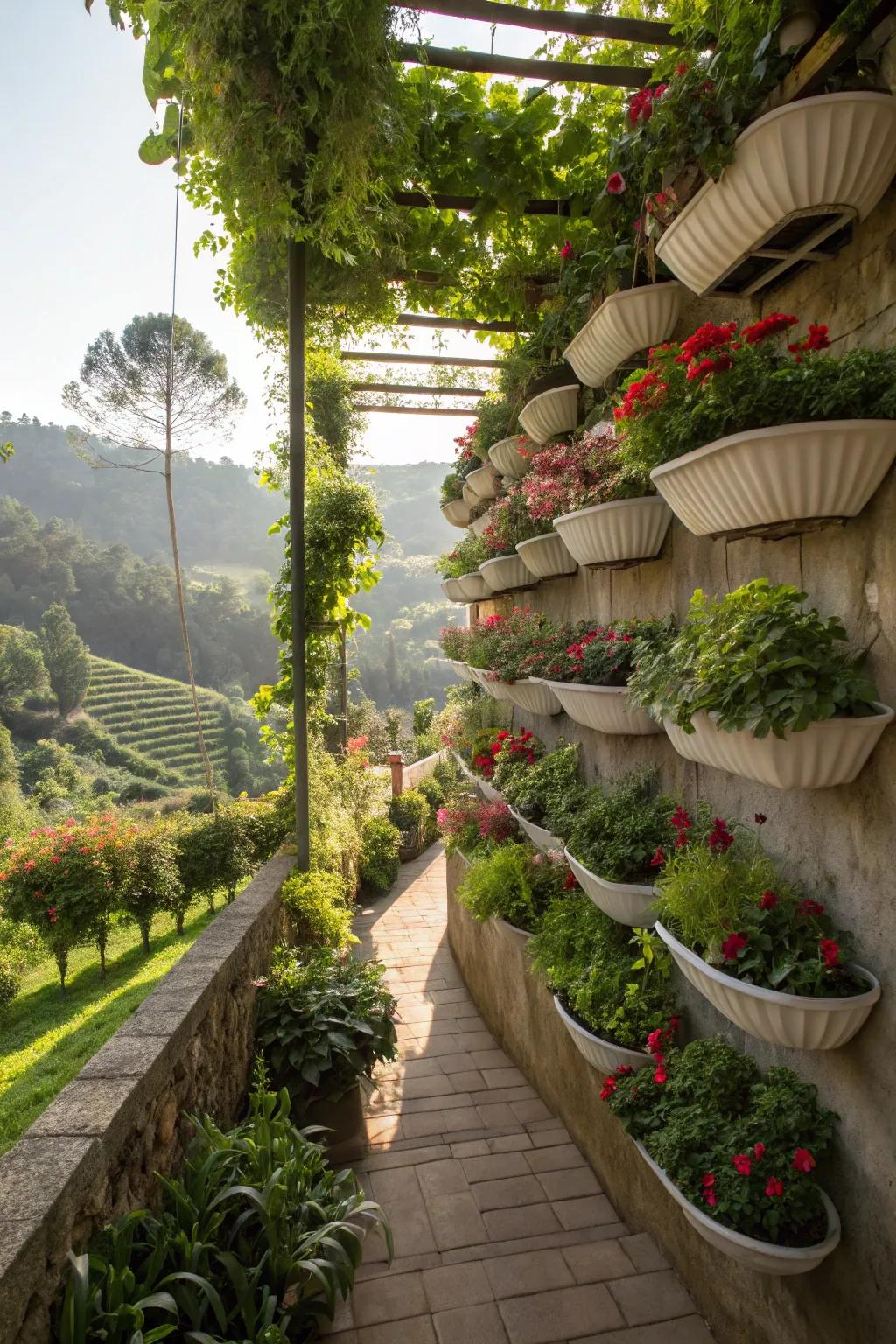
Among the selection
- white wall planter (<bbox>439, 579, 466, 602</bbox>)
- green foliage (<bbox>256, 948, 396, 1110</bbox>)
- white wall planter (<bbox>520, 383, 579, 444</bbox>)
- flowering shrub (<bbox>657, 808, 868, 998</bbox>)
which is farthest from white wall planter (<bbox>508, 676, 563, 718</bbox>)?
white wall planter (<bbox>439, 579, 466, 602</bbox>)

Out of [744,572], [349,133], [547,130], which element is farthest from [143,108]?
[744,572]

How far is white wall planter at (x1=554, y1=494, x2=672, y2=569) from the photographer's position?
258 centimetres

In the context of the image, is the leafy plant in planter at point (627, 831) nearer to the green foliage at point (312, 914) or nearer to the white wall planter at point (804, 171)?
the white wall planter at point (804, 171)

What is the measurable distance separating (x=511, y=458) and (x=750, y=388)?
3314mm

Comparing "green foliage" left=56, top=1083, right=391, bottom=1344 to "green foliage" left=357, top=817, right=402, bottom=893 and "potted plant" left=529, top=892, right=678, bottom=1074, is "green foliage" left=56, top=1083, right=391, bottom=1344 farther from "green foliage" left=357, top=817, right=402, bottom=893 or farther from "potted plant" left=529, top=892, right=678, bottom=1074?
"green foliage" left=357, top=817, right=402, bottom=893

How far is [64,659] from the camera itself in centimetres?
3753

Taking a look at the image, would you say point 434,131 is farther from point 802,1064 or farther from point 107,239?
point 802,1064

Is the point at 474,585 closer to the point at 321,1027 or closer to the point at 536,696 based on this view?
the point at 536,696

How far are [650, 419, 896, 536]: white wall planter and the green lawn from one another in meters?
4.52

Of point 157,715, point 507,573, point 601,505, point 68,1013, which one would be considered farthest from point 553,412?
point 157,715

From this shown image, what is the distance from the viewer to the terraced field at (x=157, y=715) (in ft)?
120

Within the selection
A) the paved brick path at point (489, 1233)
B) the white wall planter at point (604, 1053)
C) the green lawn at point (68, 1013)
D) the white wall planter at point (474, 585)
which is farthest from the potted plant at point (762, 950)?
the green lawn at point (68, 1013)

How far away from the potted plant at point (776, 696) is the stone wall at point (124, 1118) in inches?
64.8

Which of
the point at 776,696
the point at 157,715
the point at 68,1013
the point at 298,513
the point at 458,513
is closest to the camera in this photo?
the point at 776,696
